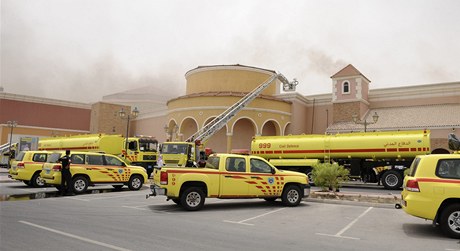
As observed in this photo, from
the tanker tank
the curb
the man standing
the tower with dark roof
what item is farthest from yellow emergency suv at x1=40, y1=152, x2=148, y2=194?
the tower with dark roof

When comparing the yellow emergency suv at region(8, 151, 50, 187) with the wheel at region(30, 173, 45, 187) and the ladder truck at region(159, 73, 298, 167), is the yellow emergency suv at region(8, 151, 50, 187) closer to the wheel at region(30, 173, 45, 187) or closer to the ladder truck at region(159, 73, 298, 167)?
the wheel at region(30, 173, 45, 187)

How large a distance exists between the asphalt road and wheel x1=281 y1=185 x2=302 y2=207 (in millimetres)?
329

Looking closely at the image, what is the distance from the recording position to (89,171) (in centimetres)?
1606

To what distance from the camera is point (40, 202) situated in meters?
12.4

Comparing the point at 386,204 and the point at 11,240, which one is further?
the point at 386,204

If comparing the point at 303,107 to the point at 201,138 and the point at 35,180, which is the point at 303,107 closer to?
the point at 201,138

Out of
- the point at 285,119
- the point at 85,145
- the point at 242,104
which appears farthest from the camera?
the point at 285,119

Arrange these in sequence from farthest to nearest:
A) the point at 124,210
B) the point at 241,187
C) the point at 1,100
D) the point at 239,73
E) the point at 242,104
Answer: the point at 1,100
the point at 239,73
the point at 242,104
the point at 241,187
the point at 124,210

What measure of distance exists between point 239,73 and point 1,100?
127 feet

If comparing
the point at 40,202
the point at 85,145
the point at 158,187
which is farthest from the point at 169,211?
the point at 85,145

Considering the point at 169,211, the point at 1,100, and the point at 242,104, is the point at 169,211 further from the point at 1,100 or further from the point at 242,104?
the point at 1,100

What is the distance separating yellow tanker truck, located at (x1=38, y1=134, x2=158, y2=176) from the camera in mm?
25844

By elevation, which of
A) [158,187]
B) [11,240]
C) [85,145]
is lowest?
[11,240]

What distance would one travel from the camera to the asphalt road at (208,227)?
6965mm
